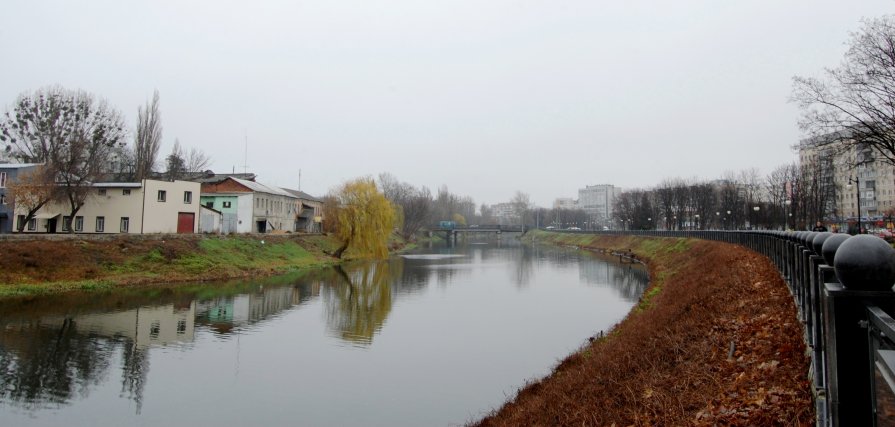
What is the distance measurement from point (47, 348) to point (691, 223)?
319ft

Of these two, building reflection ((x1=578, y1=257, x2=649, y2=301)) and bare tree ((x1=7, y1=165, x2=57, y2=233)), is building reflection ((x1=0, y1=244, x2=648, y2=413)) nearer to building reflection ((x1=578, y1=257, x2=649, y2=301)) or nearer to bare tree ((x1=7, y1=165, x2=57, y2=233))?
building reflection ((x1=578, y1=257, x2=649, y2=301))

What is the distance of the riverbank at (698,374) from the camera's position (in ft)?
21.7

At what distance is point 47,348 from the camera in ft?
59.0

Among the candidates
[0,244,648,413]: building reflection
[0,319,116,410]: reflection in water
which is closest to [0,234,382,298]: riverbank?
[0,244,648,413]: building reflection

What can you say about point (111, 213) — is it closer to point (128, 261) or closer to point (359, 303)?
point (128, 261)

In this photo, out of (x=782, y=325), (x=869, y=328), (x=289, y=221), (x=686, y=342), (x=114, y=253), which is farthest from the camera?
(x=289, y=221)

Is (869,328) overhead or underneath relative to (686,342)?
overhead

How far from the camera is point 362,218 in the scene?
185ft

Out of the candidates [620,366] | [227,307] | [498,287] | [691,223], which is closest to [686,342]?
[620,366]

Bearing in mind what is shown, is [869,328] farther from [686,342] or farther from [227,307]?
[227,307]

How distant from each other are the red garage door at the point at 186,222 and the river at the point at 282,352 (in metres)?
17.7

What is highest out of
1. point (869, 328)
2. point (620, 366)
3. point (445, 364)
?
point (869, 328)

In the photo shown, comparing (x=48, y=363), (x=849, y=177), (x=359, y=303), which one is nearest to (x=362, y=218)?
(x=359, y=303)

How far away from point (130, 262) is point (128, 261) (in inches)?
6.0
